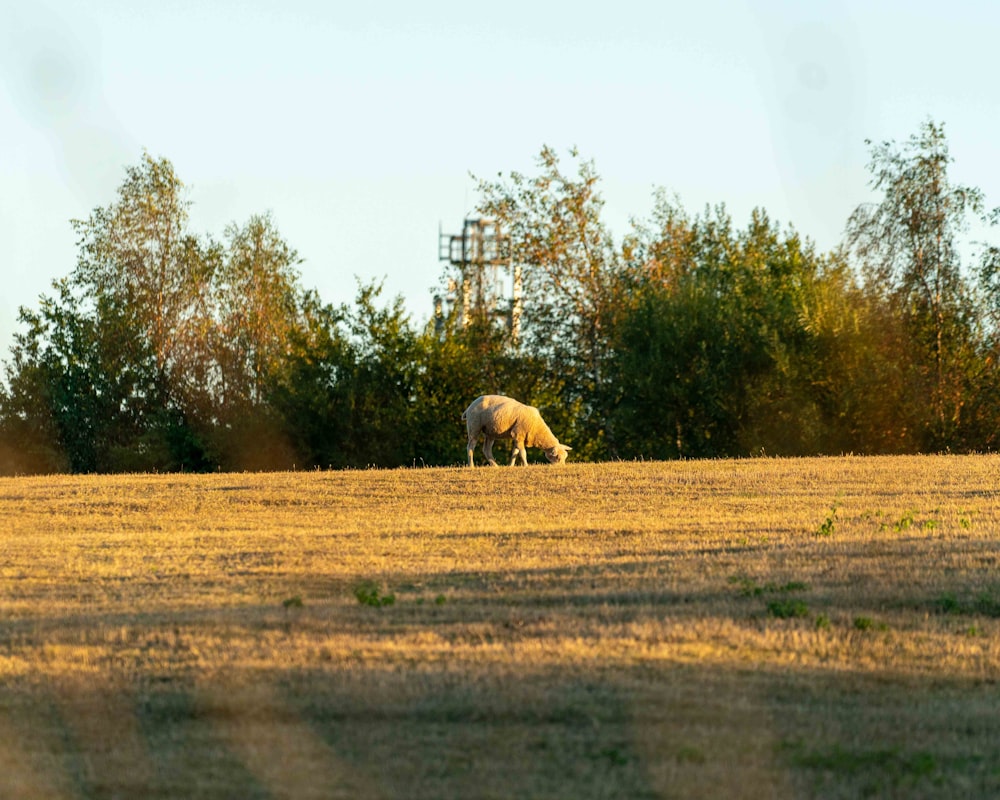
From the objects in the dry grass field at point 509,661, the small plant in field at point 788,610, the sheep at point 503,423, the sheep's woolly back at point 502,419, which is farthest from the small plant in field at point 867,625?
the sheep's woolly back at point 502,419

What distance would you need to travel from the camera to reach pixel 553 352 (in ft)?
195

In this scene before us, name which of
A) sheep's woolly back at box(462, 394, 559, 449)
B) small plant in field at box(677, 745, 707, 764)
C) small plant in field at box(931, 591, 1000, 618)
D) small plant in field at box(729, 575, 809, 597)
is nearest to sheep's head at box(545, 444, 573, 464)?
sheep's woolly back at box(462, 394, 559, 449)

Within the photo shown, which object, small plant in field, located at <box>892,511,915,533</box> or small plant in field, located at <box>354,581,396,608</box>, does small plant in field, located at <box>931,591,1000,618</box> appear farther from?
small plant in field, located at <box>892,511,915,533</box>

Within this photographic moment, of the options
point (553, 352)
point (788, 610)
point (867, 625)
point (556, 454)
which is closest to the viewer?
point (867, 625)

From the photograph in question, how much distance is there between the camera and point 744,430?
171ft

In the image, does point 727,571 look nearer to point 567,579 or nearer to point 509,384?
point 567,579

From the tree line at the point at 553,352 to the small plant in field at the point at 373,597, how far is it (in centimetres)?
3778

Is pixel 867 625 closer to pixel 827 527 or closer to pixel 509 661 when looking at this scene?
pixel 509 661

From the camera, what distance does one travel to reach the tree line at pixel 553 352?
51000mm

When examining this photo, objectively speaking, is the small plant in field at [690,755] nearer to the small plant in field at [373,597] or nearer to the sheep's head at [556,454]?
the small plant in field at [373,597]

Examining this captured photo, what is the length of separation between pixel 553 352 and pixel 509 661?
49.0m

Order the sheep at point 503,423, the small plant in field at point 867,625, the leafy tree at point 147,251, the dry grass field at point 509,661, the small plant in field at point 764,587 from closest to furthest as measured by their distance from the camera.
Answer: the dry grass field at point 509,661 < the small plant in field at point 867,625 < the small plant in field at point 764,587 < the sheep at point 503,423 < the leafy tree at point 147,251

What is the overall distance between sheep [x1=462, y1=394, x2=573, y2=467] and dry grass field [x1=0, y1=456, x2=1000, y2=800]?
50.8 feet

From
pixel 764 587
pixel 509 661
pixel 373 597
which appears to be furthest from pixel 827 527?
pixel 509 661
